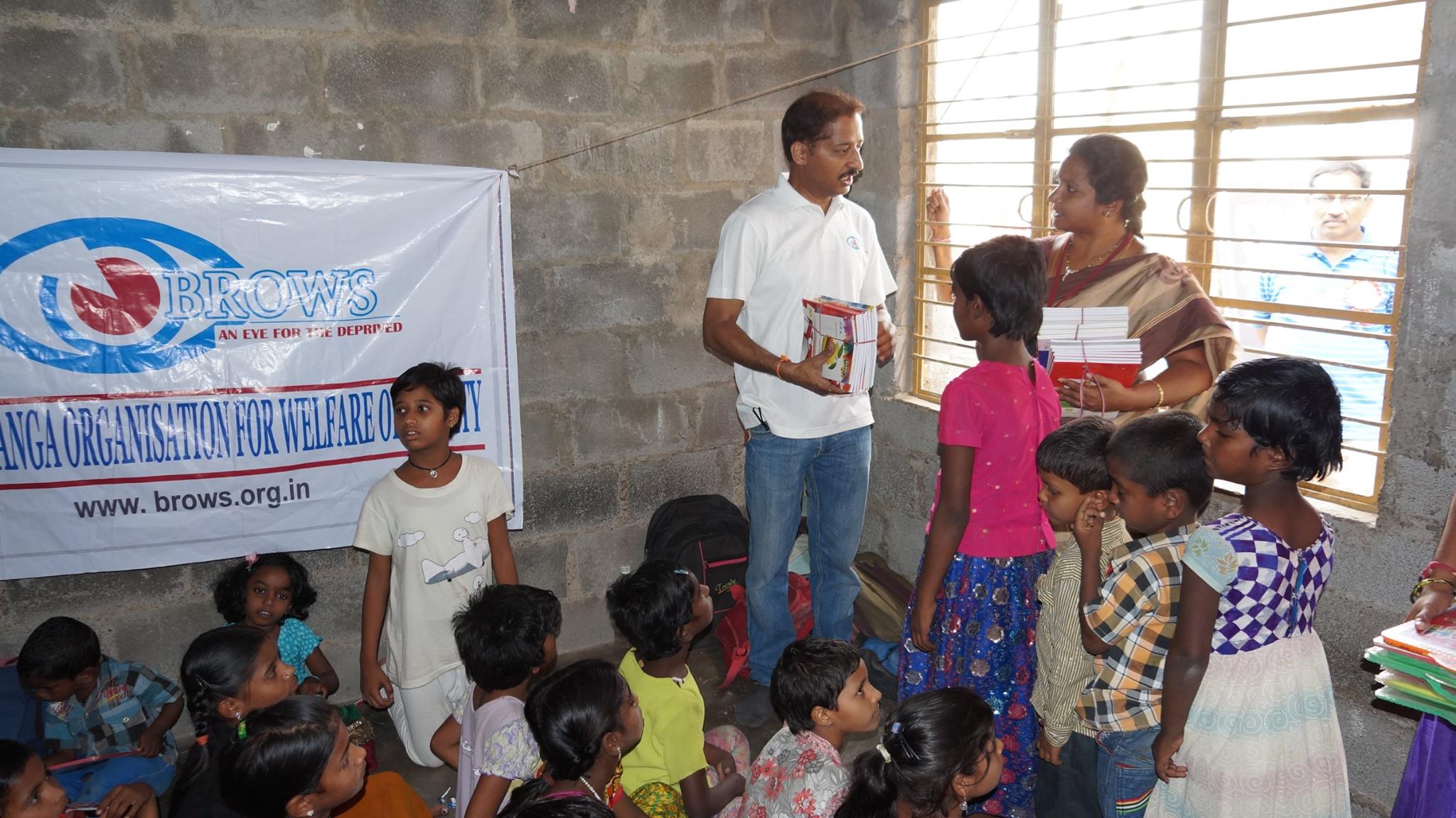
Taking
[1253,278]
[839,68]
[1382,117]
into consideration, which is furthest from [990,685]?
[839,68]

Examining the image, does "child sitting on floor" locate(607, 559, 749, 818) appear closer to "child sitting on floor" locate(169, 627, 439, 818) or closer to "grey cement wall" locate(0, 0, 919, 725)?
"child sitting on floor" locate(169, 627, 439, 818)

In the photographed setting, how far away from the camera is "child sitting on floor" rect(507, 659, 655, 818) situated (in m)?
2.12

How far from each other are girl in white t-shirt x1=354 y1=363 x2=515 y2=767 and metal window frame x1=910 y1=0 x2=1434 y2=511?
6.46 feet

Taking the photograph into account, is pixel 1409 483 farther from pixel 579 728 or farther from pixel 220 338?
pixel 220 338

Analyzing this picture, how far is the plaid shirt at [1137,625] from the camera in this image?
217 centimetres

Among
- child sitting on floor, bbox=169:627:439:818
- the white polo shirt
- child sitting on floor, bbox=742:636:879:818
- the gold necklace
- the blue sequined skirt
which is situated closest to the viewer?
child sitting on floor, bbox=742:636:879:818

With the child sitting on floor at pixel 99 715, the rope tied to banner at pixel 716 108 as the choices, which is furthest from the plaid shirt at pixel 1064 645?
the child sitting on floor at pixel 99 715

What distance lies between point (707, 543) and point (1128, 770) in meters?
1.99

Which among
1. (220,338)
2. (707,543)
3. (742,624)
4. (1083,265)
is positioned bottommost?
(742,624)

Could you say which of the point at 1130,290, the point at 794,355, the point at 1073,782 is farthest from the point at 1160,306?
the point at 1073,782

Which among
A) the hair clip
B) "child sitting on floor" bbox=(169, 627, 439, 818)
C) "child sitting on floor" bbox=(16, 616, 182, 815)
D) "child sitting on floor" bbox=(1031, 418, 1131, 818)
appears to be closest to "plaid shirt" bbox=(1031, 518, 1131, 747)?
"child sitting on floor" bbox=(1031, 418, 1131, 818)

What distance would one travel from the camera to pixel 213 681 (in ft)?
7.93

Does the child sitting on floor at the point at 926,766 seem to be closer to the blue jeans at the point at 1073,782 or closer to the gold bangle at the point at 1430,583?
the blue jeans at the point at 1073,782

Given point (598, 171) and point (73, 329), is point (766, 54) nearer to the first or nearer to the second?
point (598, 171)
